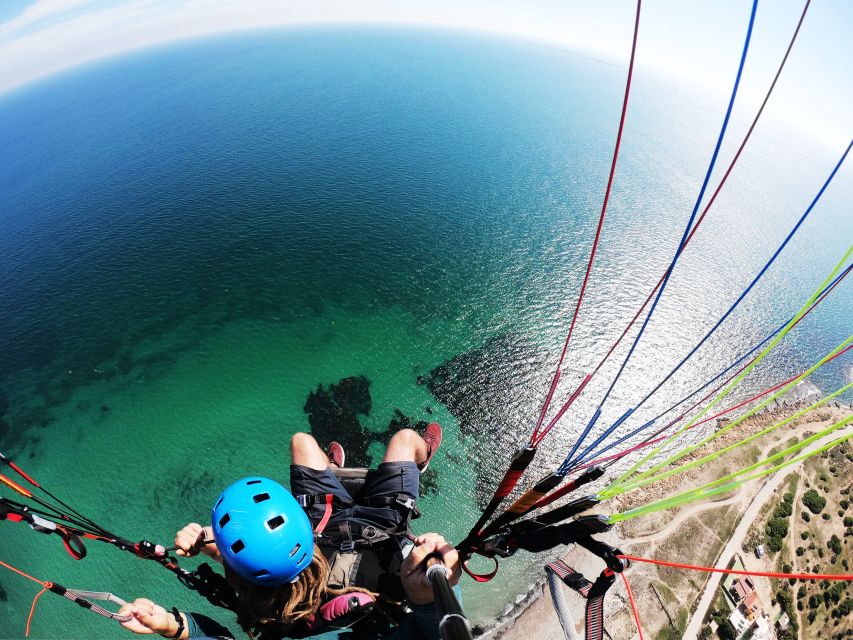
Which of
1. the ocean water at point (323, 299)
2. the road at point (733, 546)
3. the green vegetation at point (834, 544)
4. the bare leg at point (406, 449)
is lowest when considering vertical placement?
the green vegetation at point (834, 544)

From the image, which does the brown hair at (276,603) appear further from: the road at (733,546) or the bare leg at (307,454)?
the road at (733,546)

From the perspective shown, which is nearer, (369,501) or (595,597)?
(595,597)

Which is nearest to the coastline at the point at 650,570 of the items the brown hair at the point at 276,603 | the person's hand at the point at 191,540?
the brown hair at the point at 276,603

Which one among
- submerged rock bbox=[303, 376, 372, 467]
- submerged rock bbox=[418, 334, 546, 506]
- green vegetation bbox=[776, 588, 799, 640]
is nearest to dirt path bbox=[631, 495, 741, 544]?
green vegetation bbox=[776, 588, 799, 640]

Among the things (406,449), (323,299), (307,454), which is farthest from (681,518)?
(323,299)

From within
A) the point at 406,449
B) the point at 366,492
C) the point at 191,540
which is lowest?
the point at 366,492

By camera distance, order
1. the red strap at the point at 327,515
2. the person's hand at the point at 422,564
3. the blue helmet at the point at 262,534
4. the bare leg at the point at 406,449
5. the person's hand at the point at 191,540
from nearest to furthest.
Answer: the person's hand at the point at 422,564 < the blue helmet at the point at 262,534 < the person's hand at the point at 191,540 < the red strap at the point at 327,515 < the bare leg at the point at 406,449

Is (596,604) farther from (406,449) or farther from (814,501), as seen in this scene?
(814,501)
